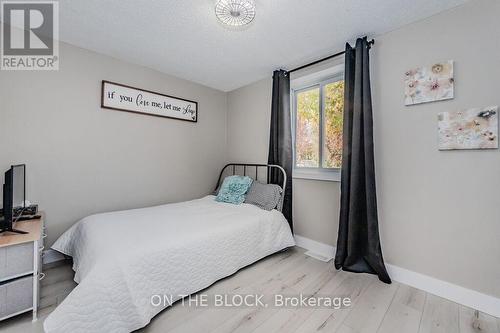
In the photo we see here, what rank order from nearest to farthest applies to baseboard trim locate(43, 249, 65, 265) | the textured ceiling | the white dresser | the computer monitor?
the white dresser
the computer monitor
the textured ceiling
baseboard trim locate(43, 249, 65, 265)

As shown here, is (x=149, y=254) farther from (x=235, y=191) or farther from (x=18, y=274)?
(x=235, y=191)

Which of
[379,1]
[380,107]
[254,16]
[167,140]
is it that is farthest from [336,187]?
[167,140]

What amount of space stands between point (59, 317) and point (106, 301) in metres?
0.20

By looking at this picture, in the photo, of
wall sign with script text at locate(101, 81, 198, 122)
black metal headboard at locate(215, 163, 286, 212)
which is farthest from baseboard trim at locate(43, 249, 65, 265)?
black metal headboard at locate(215, 163, 286, 212)

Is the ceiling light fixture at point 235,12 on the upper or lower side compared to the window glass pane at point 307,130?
upper

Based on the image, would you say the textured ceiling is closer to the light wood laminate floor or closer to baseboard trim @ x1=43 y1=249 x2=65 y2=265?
baseboard trim @ x1=43 y1=249 x2=65 y2=265

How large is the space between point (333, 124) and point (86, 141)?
110 inches

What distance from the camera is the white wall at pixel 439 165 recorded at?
1.52 m

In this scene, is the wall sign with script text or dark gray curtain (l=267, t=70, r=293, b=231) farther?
dark gray curtain (l=267, t=70, r=293, b=231)

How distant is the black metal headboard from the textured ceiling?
1.33m

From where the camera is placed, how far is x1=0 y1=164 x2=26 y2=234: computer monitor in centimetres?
145

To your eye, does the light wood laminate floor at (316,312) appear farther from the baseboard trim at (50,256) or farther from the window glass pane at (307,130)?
the window glass pane at (307,130)

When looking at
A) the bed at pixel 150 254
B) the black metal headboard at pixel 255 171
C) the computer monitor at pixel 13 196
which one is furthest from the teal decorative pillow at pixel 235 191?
the computer monitor at pixel 13 196

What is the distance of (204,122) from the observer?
3.36 metres
